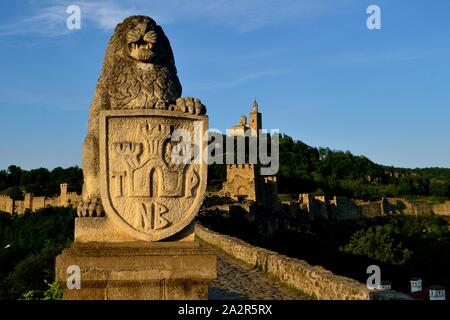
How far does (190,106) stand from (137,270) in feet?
4.30

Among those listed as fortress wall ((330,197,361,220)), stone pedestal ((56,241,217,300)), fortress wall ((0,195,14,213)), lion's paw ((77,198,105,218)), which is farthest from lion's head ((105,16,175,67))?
fortress wall ((0,195,14,213))

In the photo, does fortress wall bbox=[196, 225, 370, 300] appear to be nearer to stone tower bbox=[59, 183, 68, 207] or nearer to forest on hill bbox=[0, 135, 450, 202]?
stone tower bbox=[59, 183, 68, 207]

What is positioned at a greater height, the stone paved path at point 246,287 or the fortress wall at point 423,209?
the stone paved path at point 246,287

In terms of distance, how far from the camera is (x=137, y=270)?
15.6ft

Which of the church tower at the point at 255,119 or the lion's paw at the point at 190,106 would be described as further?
the church tower at the point at 255,119

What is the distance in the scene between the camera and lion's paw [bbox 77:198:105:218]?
502 centimetres

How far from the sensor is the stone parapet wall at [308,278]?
7.59m

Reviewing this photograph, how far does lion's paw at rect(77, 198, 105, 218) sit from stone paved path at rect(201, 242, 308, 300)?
4.66 meters

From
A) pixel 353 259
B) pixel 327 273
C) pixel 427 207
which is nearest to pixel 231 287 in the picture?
pixel 327 273

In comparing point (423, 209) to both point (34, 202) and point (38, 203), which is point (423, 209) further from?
point (34, 202)

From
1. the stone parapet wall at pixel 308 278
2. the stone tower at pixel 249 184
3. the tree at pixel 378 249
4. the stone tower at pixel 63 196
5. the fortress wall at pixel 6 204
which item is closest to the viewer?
the stone parapet wall at pixel 308 278

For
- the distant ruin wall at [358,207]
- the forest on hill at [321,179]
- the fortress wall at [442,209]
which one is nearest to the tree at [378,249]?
the distant ruin wall at [358,207]

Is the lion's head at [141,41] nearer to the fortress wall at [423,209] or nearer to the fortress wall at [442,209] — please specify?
the fortress wall at [423,209]
